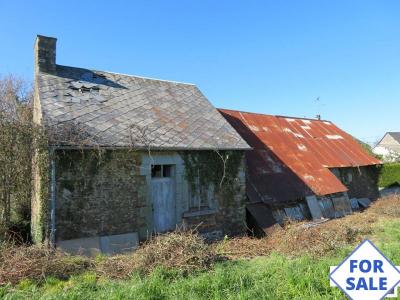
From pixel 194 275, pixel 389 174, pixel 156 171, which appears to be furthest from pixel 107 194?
pixel 389 174

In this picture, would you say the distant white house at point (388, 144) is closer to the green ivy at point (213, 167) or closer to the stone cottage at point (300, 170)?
the stone cottage at point (300, 170)

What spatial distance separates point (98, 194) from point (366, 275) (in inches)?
288

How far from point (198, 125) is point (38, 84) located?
5.15 metres

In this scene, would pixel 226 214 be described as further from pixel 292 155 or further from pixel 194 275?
pixel 292 155

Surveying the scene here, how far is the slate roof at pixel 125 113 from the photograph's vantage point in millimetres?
9969

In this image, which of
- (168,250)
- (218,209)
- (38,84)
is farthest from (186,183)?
(38,84)

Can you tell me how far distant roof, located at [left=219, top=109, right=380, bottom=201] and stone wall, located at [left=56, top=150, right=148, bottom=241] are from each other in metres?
4.87

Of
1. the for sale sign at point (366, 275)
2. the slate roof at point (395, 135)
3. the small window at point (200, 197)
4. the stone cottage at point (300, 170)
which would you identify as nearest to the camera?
the for sale sign at point (366, 275)

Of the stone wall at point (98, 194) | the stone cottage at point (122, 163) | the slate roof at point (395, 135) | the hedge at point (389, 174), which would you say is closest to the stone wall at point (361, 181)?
the stone cottage at point (122, 163)

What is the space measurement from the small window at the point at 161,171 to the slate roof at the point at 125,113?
0.82m

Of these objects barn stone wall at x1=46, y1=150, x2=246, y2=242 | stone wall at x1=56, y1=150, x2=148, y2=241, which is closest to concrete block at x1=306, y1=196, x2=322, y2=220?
barn stone wall at x1=46, y1=150, x2=246, y2=242

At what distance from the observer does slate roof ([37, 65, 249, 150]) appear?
32.7 feet

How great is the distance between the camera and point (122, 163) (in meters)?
10.2

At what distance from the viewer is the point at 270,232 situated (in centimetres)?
1222
